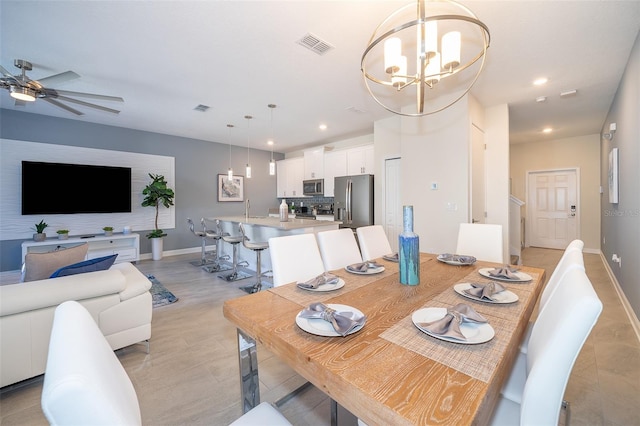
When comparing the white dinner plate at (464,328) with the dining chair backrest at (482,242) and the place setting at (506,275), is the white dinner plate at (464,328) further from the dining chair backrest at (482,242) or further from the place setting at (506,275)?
the dining chair backrest at (482,242)

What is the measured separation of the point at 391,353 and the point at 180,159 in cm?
650

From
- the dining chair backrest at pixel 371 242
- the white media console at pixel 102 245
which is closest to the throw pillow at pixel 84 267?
the dining chair backrest at pixel 371 242

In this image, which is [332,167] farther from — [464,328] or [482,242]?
[464,328]

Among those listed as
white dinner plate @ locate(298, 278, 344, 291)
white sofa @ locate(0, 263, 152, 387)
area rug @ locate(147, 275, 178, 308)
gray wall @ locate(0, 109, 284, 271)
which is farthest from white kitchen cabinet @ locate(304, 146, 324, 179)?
white dinner plate @ locate(298, 278, 344, 291)

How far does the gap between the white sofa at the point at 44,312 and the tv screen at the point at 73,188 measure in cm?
395

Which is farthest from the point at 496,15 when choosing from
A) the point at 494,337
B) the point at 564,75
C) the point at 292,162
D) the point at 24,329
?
the point at 292,162

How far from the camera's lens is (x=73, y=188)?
487 cm

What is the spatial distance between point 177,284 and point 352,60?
380 cm

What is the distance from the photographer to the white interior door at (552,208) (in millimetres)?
6203

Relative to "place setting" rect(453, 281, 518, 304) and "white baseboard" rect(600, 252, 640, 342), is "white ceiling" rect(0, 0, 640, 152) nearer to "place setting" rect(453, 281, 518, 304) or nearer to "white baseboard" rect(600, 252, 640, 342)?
"place setting" rect(453, 281, 518, 304)

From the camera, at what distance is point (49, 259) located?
2141mm

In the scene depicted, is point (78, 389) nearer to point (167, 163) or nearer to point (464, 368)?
point (464, 368)

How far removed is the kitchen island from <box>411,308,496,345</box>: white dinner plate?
2.55 meters

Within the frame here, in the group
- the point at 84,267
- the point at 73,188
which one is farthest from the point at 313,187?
the point at 84,267
